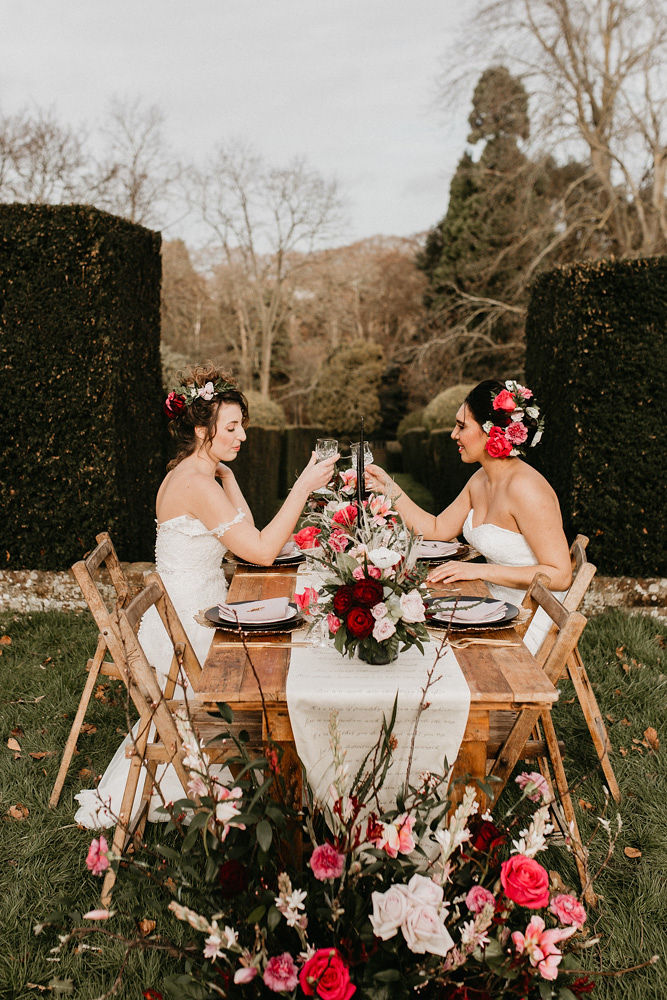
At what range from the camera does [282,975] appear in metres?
1.42

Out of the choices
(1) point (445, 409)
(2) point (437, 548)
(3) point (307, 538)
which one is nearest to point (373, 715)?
(3) point (307, 538)

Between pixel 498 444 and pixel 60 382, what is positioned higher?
pixel 60 382

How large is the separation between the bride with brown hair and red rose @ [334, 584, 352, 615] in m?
1.13

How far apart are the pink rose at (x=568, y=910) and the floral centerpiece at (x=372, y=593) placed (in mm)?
638

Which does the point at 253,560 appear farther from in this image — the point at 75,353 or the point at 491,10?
the point at 491,10

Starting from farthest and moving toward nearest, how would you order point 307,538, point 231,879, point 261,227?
point 261,227
point 307,538
point 231,879

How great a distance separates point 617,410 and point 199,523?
3.53 metres

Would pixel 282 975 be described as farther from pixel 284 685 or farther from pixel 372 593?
pixel 372 593

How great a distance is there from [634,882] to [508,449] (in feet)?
6.08

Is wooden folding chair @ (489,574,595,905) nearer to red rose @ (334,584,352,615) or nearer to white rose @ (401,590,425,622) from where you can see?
white rose @ (401,590,425,622)

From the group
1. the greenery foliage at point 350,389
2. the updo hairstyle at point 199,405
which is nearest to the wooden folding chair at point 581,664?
the updo hairstyle at point 199,405

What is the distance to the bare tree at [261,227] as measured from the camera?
2494 cm

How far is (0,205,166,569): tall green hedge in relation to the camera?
5438mm

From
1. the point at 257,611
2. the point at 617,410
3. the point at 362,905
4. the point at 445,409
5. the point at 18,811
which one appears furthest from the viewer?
the point at 445,409
